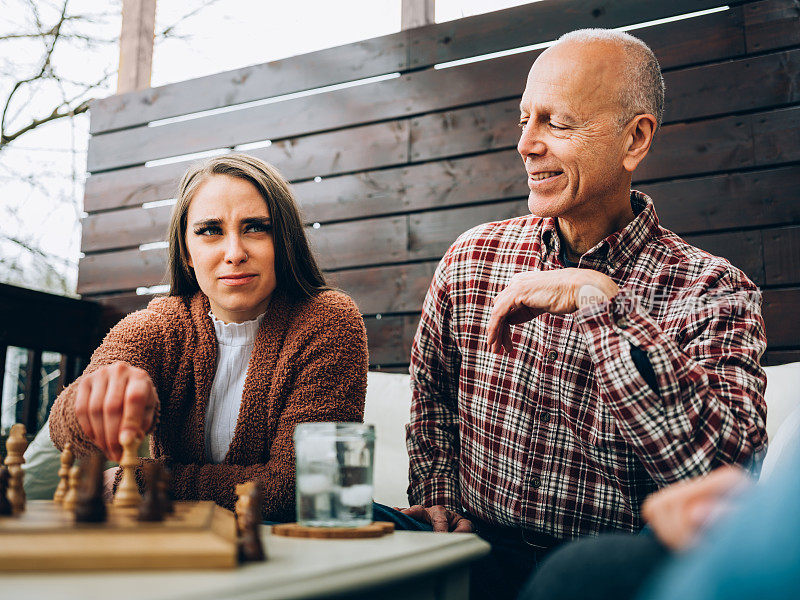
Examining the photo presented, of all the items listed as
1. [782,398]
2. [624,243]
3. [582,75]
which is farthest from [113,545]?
[782,398]

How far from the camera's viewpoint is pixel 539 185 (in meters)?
1.50

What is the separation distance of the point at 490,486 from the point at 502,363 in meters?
0.25

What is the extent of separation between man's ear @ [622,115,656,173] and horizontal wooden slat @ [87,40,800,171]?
706 mm

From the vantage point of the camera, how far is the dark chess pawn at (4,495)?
2.48ft

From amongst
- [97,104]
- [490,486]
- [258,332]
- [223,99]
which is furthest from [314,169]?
[490,486]

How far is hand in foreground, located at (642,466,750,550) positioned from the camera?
→ 0.57 meters

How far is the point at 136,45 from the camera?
10.6 feet

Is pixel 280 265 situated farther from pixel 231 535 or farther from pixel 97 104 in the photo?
pixel 97 104

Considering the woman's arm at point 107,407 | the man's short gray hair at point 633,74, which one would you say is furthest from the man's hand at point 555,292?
the woman's arm at point 107,407

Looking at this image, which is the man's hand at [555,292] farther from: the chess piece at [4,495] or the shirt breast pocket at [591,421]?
the chess piece at [4,495]

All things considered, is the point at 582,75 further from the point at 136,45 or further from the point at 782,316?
the point at 136,45

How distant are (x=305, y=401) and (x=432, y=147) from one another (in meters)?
1.40

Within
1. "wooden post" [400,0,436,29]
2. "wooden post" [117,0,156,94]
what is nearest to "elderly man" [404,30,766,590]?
"wooden post" [400,0,436,29]

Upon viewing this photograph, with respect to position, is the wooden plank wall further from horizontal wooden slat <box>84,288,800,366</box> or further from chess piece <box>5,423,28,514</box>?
chess piece <box>5,423,28,514</box>
